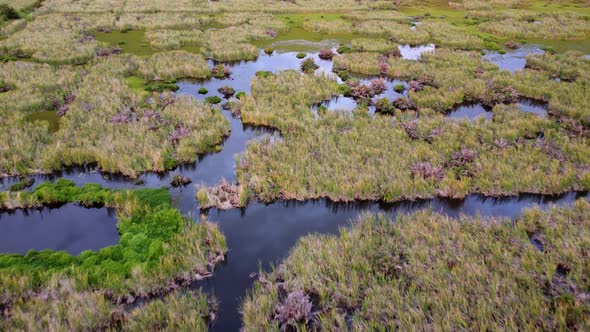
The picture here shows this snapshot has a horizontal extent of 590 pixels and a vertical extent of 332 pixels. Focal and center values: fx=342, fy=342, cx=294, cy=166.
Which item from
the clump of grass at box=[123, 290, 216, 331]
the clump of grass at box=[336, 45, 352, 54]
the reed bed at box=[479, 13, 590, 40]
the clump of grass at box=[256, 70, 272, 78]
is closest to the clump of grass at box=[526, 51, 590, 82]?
the reed bed at box=[479, 13, 590, 40]

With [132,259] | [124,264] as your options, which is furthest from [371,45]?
[124,264]

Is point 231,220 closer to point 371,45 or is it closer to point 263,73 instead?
point 263,73

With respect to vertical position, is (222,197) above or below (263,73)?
below

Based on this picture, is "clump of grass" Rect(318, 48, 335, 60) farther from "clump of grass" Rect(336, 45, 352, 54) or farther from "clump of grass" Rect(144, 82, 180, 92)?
"clump of grass" Rect(144, 82, 180, 92)

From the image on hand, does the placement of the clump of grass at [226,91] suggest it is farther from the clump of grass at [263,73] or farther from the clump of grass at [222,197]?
the clump of grass at [222,197]

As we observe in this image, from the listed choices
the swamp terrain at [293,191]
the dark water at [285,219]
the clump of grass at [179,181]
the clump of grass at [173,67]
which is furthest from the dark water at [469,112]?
the clump of grass at [173,67]

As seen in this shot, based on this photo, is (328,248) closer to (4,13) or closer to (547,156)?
(547,156)
